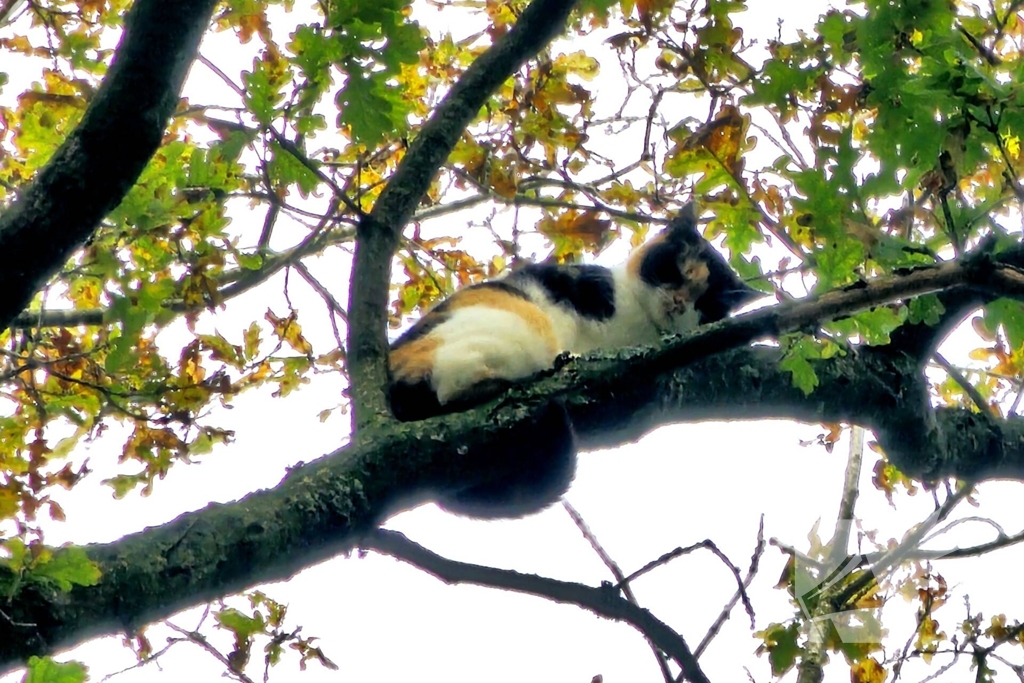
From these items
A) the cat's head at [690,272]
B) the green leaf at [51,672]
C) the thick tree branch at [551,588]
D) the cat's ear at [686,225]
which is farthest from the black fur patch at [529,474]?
the cat's ear at [686,225]

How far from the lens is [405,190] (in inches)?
133

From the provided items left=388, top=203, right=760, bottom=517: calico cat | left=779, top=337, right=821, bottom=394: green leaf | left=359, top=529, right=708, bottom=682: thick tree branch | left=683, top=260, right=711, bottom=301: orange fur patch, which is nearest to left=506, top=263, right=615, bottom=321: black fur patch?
left=388, top=203, right=760, bottom=517: calico cat

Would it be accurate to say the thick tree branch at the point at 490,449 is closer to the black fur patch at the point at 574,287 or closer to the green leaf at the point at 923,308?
the green leaf at the point at 923,308

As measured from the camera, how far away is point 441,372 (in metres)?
3.41

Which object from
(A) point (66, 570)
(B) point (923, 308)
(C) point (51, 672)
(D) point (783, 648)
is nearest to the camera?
(C) point (51, 672)

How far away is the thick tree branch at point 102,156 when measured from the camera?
219cm

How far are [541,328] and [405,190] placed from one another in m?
0.74

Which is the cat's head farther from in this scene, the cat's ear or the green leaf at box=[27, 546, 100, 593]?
the green leaf at box=[27, 546, 100, 593]

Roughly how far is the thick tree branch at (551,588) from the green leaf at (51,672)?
0.90 meters

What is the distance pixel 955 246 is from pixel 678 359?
76 centimetres

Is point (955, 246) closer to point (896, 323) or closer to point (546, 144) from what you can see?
point (896, 323)

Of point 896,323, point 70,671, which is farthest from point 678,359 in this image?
point 70,671

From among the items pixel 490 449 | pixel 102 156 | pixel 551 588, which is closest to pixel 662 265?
pixel 490 449

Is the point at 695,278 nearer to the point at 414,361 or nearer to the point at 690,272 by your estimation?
the point at 690,272
